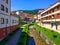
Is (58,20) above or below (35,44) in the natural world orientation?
above

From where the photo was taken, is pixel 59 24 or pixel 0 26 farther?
pixel 59 24

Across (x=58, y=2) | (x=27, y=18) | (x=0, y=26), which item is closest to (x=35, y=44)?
(x=0, y=26)

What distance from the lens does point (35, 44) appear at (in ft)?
94.5

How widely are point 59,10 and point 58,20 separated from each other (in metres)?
3.07

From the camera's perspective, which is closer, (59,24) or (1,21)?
(1,21)

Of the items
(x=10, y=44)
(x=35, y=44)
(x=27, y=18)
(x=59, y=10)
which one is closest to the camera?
(x=10, y=44)

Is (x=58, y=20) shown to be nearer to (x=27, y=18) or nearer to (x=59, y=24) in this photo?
(x=59, y=24)

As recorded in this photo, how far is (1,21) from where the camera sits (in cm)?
3023

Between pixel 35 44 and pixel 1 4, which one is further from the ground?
pixel 1 4

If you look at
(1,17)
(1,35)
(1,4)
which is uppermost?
(1,4)

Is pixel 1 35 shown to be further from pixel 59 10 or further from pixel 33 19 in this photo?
pixel 33 19

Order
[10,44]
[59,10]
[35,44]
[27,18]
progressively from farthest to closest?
[27,18] < [59,10] < [35,44] < [10,44]

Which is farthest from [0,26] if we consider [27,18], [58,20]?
[27,18]

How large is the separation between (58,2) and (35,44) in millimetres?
20275
